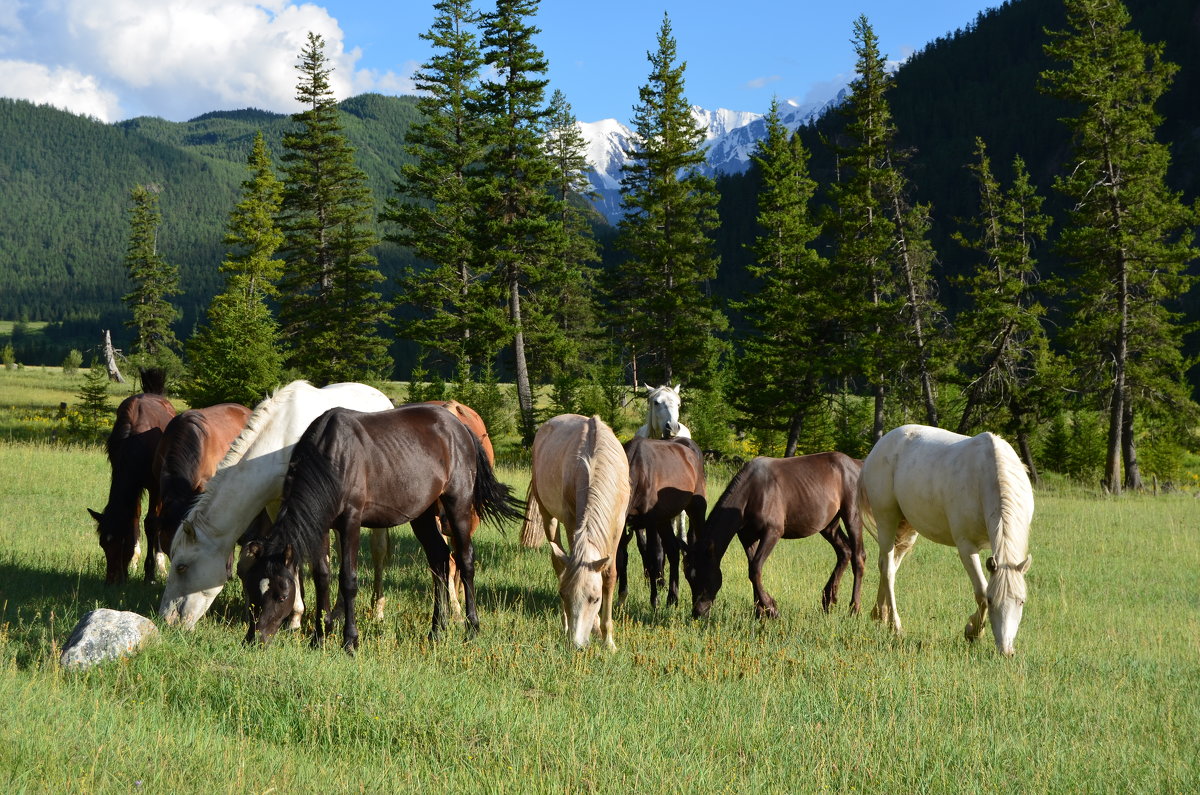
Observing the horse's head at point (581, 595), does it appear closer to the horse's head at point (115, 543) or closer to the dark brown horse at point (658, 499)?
the dark brown horse at point (658, 499)

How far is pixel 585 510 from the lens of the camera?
25.8ft

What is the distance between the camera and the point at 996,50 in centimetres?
14025

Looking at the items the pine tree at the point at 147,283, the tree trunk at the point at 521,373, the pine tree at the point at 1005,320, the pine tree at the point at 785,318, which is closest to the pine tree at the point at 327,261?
the tree trunk at the point at 521,373

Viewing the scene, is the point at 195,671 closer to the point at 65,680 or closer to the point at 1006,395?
the point at 65,680

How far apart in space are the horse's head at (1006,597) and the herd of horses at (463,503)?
14mm

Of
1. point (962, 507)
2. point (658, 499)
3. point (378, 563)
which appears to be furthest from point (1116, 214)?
point (378, 563)

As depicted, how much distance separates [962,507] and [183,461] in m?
8.40

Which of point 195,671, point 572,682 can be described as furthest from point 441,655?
point 195,671

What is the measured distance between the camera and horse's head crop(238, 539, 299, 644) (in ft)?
22.5

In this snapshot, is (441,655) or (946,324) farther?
(946,324)

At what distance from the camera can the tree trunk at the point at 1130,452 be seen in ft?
93.3

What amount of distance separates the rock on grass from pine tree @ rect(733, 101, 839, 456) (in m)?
27.8

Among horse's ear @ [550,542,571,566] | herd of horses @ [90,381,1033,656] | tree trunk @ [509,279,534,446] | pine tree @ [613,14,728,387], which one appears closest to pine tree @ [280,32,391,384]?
tree trunk @ [509,279,534,446]

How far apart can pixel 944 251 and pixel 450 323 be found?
307 feet
